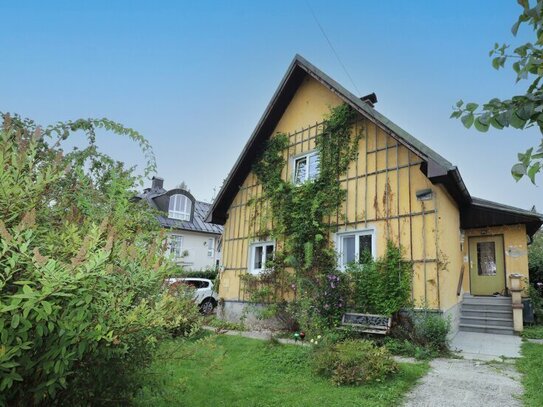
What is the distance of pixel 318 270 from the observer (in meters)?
9.64

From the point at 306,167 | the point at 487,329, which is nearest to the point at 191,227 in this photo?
the point at 306,167

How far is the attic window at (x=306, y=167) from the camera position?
10.9 meters

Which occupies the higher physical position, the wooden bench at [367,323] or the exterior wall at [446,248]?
the exterior wall at [446,248]

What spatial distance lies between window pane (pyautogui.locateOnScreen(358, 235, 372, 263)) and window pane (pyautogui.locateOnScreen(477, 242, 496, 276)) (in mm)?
5665

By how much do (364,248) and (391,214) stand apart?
1140 millimetres

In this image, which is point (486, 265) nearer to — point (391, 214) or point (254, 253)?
point (391, 214)

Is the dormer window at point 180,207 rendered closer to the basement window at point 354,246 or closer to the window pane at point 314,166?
→ the window pane at point 314,166

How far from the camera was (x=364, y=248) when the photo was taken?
30.6 ft

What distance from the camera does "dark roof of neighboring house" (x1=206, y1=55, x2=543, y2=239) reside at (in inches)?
312

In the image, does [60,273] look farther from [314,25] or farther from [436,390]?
[314,25]

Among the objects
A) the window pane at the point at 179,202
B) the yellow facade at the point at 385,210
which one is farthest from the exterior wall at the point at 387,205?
the window pane at the point at 179,202

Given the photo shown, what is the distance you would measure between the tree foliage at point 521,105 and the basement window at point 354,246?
305 inches

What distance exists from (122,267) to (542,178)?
7.20ft

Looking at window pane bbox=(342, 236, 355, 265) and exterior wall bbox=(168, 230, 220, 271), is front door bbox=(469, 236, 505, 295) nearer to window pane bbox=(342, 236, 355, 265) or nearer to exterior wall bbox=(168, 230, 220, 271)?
window pane bbox=(342, 236, 355, 265)
